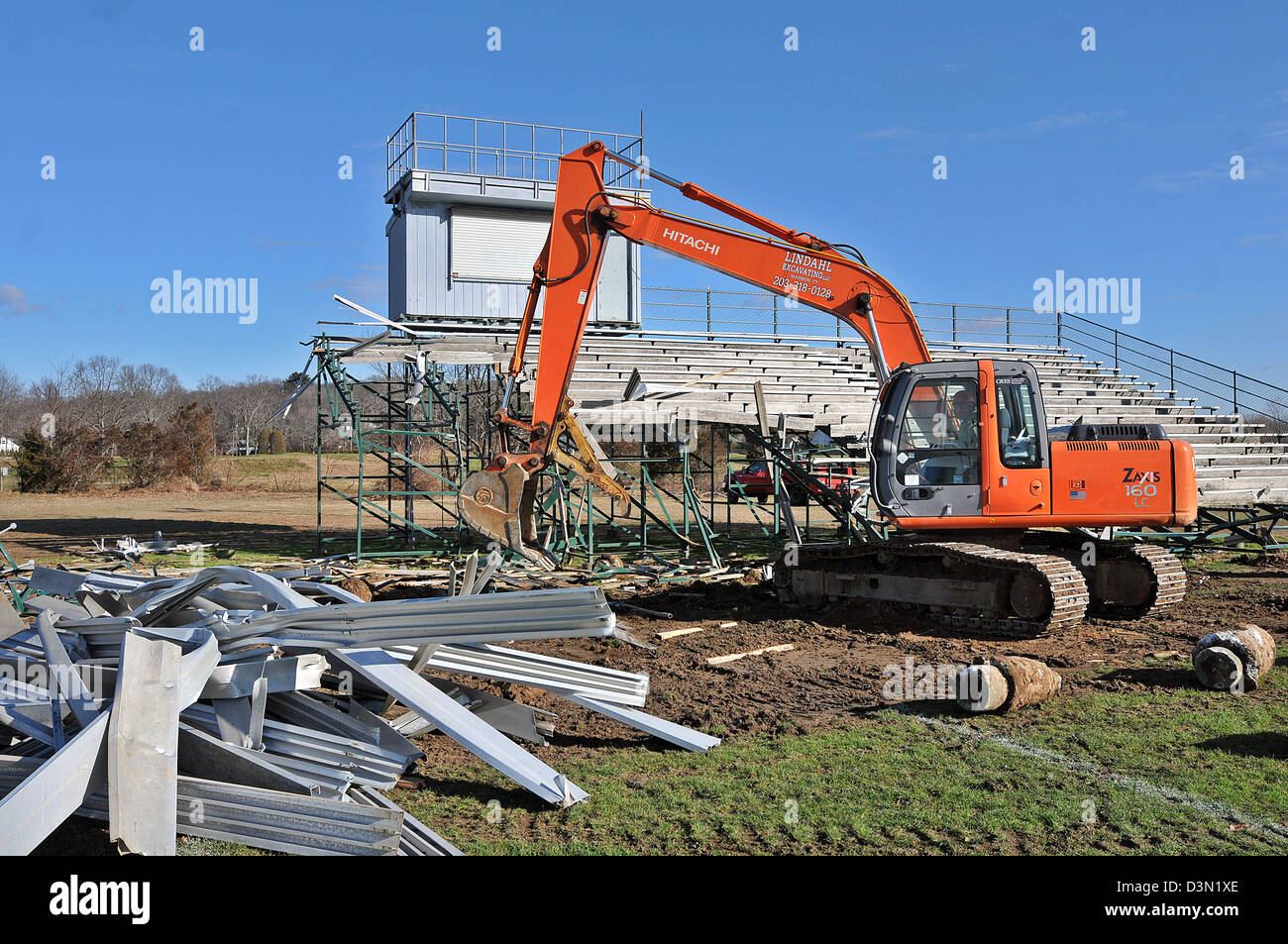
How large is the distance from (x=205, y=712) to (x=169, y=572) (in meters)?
10.2

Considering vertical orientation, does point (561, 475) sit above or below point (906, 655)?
above

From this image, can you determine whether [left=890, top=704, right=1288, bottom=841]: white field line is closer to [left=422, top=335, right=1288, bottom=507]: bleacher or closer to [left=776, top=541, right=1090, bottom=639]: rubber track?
[left=776, top=541, right=1090, bottom=639]: rubber track

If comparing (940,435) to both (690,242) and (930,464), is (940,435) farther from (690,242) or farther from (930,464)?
(690,242)

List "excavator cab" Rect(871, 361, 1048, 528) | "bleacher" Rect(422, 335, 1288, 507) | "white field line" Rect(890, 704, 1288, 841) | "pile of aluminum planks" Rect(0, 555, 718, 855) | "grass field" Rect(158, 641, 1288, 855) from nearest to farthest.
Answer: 1. "pile of aluminum planks" Rect(0, 555, 718, 855)
2. "grass field" Rect(158, 641, 1288, 855)
3. "white field line" Rect(890, 704, 1288, 841)
4. "excavator cab" Rect(871, 361, 1048, 528)
5. "bleacher" Rect(422, 335, 1288, 507)

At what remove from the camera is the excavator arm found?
36.2 feet

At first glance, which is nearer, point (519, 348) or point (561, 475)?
point (519, 348)

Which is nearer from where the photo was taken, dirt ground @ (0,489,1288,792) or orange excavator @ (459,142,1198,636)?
dirt ground @ (0,489,1288,792)

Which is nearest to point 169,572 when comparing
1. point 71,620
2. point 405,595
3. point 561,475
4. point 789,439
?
point 405,595

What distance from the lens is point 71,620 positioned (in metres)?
6.59

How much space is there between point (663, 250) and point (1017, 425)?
14.7 ft

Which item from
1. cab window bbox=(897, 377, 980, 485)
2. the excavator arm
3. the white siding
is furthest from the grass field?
the white siding

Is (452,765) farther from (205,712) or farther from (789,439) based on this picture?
(789,439)

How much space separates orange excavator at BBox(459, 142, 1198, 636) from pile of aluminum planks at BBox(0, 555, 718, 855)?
3.73 m
